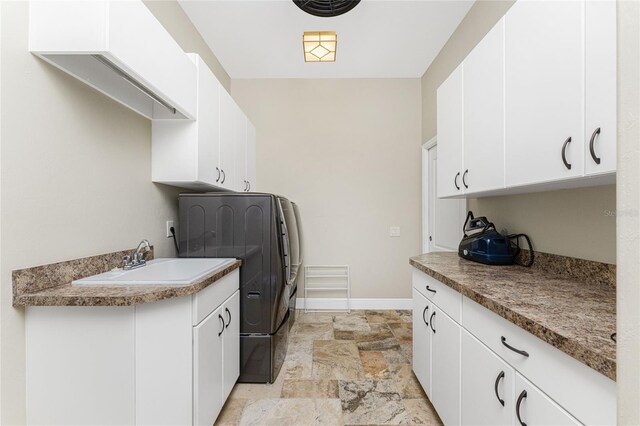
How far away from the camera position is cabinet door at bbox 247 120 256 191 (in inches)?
126

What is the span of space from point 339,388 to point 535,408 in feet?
4.55

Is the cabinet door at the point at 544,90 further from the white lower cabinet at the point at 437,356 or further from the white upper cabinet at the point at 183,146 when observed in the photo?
the white upper cabinet at the point at 183,146

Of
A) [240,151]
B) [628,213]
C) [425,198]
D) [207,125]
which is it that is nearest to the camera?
[628,213]

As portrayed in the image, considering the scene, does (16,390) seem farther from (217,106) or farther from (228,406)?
(217,106)

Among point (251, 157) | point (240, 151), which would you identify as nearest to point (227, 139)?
point (240, 151)

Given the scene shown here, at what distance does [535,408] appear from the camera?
86 centimetres

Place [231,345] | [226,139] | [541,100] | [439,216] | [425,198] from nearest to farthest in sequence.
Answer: [541,100]
[231,345]
[226,139]
[439,216]
[425,198]

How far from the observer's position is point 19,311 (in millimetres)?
1104

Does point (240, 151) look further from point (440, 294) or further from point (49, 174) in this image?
point (440, 294)

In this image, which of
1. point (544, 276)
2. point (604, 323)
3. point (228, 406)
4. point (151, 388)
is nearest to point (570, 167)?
point (604, 323)

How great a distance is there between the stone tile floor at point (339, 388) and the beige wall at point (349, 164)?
101 centimetres

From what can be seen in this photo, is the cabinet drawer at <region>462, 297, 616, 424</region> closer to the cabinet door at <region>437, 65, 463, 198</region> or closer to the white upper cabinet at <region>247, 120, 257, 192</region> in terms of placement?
the cabinet door at <region>437, 65, 463, 198</region>

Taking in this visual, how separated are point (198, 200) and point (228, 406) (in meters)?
1.37

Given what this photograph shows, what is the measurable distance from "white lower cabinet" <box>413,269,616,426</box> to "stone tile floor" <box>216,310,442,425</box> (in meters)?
0.23
